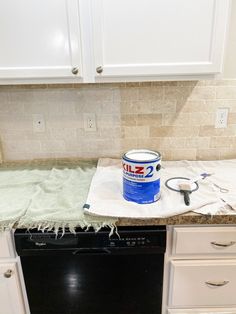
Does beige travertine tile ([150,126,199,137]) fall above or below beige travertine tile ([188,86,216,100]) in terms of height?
below

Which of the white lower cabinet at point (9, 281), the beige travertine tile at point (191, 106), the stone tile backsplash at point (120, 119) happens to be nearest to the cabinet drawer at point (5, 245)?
the white lower cabinet at point (9, 281)

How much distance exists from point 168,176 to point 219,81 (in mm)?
573

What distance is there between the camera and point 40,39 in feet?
3.38

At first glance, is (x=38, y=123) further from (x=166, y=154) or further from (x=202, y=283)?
(x=202, y=283)

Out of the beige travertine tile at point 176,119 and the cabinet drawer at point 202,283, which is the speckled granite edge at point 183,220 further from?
the beige travertine tile at point 176,119

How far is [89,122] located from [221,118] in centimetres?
73

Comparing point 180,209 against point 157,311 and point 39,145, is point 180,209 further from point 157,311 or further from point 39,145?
point 39,145

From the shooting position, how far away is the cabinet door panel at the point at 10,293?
43.1 inches

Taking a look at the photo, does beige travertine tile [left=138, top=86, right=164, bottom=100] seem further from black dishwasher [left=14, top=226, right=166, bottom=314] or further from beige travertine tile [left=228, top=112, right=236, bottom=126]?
black dishwasher [left=14, top=226, right=166, bottom=314]

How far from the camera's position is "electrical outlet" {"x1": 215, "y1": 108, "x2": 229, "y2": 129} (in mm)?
1417

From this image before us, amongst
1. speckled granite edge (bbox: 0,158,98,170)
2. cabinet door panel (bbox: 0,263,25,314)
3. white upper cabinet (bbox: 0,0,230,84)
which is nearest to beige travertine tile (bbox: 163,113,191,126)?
white upper cabinet (bbox: 0,0,230,84)

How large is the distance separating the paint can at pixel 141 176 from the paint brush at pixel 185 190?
0.11 m

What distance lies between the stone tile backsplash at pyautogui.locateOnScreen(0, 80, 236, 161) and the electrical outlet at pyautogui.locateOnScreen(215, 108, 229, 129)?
0.07 feet

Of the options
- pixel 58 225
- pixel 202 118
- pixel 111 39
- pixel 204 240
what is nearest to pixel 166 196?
pixel 204 240
